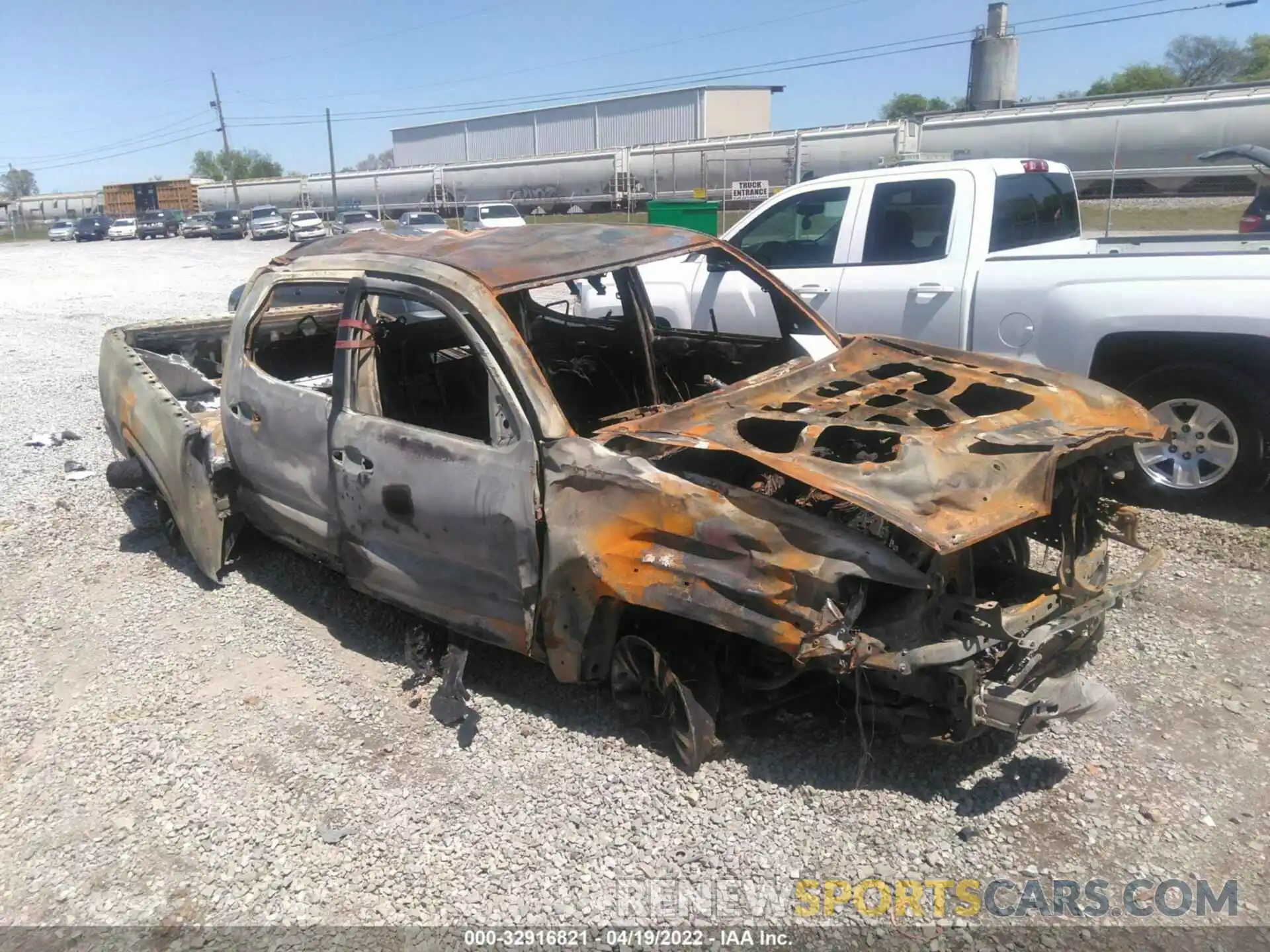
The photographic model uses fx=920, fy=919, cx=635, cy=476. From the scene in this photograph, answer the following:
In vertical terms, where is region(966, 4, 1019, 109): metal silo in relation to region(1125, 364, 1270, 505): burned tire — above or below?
above

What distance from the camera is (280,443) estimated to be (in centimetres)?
441

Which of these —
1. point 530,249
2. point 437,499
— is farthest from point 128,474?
point 530,249

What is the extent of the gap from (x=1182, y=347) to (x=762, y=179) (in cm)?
2468

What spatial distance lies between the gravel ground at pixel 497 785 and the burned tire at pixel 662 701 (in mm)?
102

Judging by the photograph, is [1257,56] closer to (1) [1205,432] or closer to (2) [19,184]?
(1) [1205,432]

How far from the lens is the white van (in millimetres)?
30892

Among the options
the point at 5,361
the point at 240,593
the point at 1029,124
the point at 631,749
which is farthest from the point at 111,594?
the point at 1029,124

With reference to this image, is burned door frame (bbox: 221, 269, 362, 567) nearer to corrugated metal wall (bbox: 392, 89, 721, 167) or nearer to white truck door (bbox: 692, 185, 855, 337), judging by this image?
white truck door (bbox: 692, 185, 855, 337)

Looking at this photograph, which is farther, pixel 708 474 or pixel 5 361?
pixel 5 361

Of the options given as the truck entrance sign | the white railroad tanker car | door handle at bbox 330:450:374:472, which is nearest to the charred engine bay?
door handle at bbox 330:450:374:472

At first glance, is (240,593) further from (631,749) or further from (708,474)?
(708,474)

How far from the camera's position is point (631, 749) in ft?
11.4

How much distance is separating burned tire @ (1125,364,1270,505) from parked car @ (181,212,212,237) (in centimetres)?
5140

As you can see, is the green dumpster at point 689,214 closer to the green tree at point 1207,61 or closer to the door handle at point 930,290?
the door handle at point 930,290
